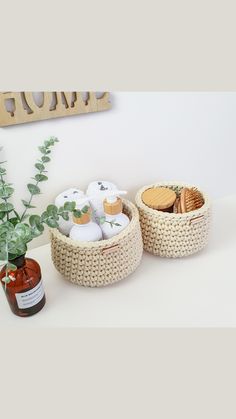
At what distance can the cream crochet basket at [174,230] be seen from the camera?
28.1 inches

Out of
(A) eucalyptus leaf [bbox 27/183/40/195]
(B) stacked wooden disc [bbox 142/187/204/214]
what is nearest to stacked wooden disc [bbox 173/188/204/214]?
(B) stacked wooden disc [bbox 142/187/204/214]

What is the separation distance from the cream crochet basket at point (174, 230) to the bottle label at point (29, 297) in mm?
266

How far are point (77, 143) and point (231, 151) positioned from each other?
47 cm

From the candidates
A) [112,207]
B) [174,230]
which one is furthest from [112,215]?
[174,230]

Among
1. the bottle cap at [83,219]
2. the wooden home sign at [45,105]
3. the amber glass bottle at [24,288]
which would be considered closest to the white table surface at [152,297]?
the amber glass bottle at [24,288]

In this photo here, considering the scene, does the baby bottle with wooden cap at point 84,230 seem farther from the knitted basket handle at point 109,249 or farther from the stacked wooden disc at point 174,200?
the stacked wooden disc at point 174,200

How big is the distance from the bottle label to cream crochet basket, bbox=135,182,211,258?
266 millimetres

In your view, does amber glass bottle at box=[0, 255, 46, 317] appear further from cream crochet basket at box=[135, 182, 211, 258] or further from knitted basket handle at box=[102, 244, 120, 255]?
cream crochet basket at box=[135, 182, 211, 258]

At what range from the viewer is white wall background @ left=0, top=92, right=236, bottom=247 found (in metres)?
0.70

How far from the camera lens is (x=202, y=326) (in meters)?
0.61

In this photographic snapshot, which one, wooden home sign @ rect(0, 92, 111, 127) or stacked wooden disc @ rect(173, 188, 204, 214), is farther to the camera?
stacked wooden disc @ rect(173, 188, 204, 214)

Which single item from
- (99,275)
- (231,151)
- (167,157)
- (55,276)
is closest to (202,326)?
(99,275)

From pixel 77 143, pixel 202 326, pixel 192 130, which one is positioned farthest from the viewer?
pixel 192 130

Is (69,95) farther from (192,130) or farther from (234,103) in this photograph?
(234,103)
